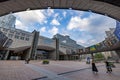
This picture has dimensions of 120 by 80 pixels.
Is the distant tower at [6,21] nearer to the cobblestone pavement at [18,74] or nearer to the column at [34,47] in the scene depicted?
the column at [34,47]

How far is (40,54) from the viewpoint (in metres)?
60.5

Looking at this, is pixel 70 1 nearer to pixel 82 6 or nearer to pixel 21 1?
pixel 82 6

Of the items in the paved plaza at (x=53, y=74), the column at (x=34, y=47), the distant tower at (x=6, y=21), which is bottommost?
the paved plaza at (x=53, y=74)

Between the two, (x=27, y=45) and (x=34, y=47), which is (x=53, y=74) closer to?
(x=27, y=45)

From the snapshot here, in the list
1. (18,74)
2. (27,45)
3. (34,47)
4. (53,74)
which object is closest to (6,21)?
(27,45)

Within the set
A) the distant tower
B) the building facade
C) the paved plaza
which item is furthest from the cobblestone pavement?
the distant tower

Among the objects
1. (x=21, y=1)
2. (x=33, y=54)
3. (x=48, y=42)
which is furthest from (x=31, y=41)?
(x=21, y=1)

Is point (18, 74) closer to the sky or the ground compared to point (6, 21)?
closer to the ground

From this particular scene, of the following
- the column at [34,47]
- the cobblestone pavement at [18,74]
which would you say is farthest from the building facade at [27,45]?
the cobblestone pavement at [18,74]

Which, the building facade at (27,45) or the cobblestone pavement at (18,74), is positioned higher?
the building facade at (27,45)

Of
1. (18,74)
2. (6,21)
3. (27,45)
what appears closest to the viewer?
(18,74)

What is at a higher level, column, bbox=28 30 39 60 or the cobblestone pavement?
column, bbox=28 30 39 60

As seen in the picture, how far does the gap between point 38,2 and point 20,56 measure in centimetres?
6039

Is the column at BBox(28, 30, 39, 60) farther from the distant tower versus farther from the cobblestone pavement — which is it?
the cobblestone pavement
